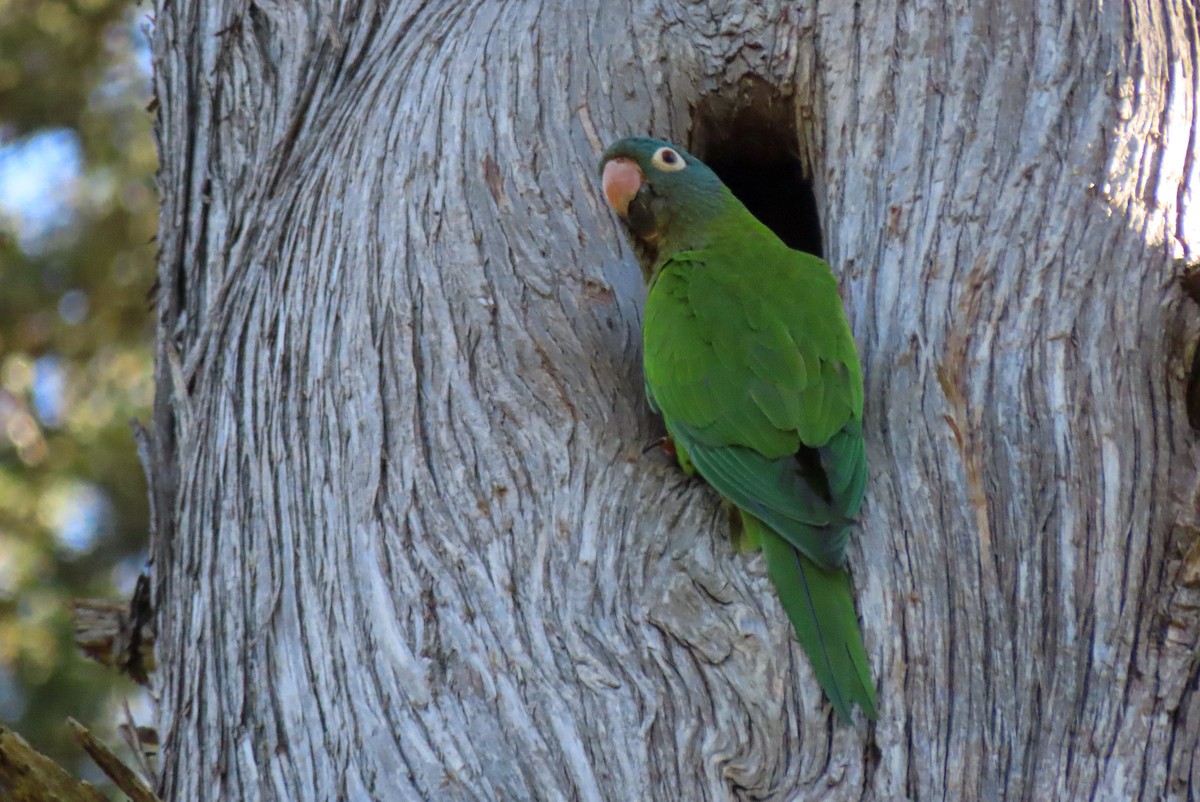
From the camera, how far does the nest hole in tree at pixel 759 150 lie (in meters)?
3.69

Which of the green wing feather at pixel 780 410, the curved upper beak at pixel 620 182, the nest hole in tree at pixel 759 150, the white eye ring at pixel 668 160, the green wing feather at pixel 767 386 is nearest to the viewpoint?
the green wing feather at pixel 780 410

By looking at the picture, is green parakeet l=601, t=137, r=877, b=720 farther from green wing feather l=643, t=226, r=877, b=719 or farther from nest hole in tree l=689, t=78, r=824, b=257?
nest hole in tree l=689, t=78, r=824, b=257

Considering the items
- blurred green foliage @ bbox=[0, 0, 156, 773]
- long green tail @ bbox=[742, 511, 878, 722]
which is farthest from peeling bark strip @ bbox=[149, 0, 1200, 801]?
blurred green foliage @ bbox=[0, 0, 156, 773]

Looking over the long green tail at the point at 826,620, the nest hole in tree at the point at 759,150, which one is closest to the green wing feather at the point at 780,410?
the long green tail at the point at 826,620

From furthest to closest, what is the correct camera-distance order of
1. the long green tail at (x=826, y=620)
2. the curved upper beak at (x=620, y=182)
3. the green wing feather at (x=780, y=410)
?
the curved upper beak at (x=620, y=182)
the green wing feather at (x=780, y=410)
the long green tail at (x=826, y=620)

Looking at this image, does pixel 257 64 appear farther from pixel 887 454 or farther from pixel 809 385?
pixel 887 454

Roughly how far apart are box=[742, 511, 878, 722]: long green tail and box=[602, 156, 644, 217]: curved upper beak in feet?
3.71

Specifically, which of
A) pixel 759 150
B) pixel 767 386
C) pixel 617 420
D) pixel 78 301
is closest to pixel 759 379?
pixel 767 386

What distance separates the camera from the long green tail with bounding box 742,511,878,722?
96.3 inches

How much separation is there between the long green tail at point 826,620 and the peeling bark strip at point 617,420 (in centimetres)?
5

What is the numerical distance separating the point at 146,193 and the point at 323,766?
5571 mm

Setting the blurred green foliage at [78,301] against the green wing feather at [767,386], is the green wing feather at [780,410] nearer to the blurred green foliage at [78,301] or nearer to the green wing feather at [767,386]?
the green wing feather at [767,386]

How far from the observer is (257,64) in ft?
12.5

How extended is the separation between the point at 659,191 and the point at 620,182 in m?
0.18
